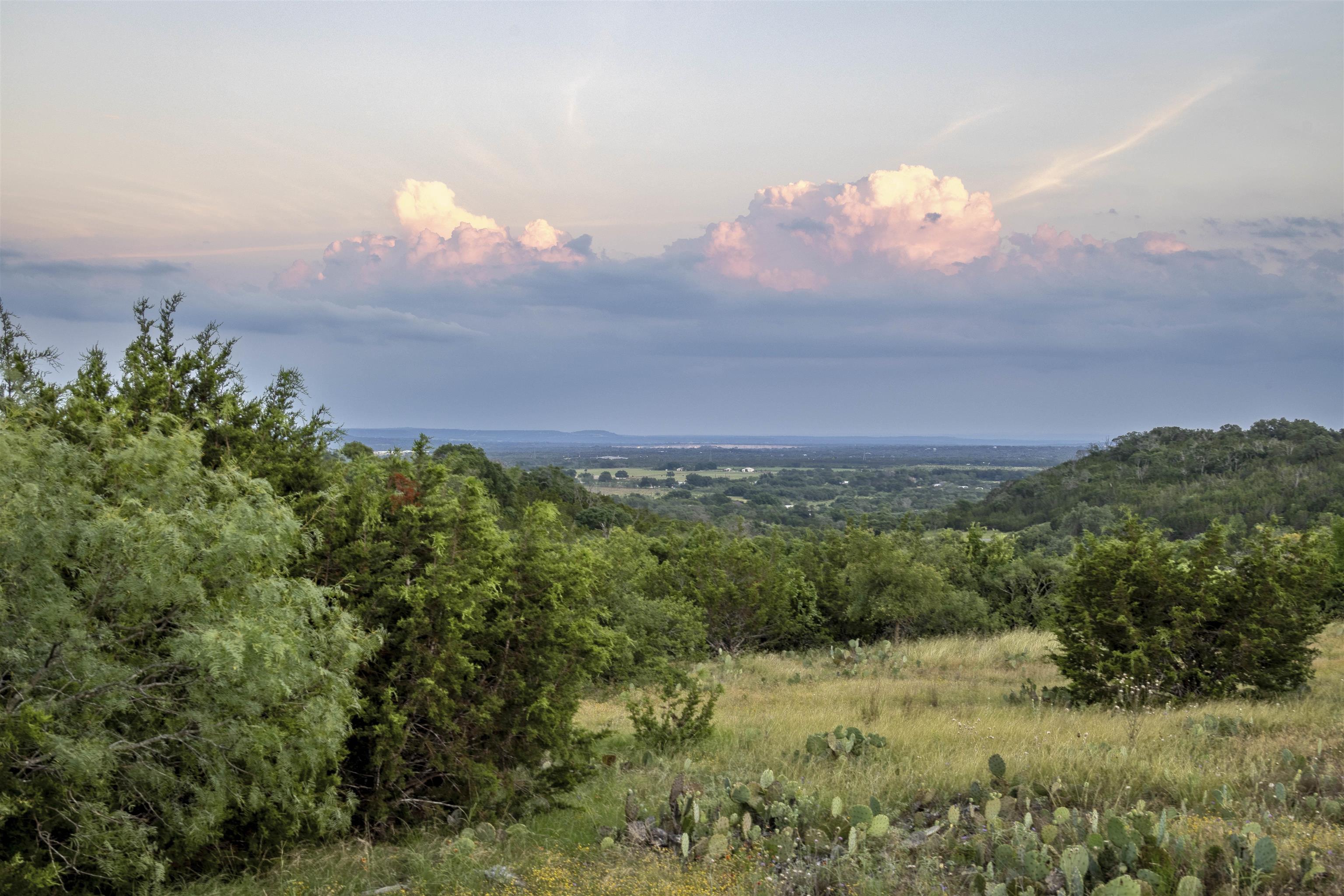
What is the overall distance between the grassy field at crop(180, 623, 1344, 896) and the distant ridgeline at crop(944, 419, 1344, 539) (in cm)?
5765

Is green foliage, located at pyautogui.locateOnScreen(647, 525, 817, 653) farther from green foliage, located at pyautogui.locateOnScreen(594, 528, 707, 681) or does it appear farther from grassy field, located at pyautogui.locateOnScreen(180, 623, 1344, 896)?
grassy field, located at pyautogui.locateOnScreen(180, 623, 1344, 896)

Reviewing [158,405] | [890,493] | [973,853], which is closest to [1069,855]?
[973,853]

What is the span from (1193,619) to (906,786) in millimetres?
6597

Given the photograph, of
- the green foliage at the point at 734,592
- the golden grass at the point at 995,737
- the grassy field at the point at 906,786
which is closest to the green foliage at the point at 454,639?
the grassy field at the point at 906,786

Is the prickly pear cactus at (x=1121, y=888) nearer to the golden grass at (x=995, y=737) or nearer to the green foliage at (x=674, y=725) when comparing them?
the golden grass at (x=995, y=737)

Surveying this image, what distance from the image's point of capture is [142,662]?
17.3 feet

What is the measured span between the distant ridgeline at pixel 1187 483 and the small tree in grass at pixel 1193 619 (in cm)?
5413

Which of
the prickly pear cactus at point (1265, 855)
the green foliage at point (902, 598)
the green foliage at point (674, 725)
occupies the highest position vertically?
the prickly pear cactus at point (1265, 855)

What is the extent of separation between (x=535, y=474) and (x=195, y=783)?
182 ft

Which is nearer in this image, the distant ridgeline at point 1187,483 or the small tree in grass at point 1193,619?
the small tree in grass at point 1193,619

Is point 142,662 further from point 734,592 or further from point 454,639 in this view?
point 734,592

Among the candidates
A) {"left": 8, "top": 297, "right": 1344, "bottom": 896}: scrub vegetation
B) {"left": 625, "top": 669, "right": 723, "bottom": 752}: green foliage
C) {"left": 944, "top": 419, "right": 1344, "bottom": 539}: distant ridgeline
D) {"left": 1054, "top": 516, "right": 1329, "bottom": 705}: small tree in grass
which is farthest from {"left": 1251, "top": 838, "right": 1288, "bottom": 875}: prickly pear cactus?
{"left": 944, "top": 419, "right": 1344, "bottom": 539}: distant ridgeline

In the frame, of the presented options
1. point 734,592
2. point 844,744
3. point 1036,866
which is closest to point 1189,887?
point 1036,866

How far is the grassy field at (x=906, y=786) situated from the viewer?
5.47 metres
